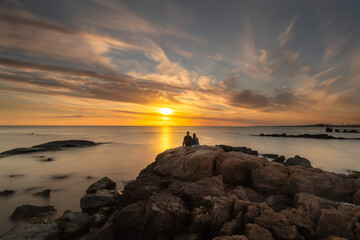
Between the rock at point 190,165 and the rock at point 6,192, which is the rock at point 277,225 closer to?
the rock at point 190,165

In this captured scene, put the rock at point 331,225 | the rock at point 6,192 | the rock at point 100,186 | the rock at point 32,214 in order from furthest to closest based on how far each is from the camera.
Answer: the rock at point 6,192
the rock at point 100,186
the rock at point 32,214
the rock at point 331,225

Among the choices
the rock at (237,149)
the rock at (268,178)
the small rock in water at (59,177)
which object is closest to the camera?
the rock at (268,178)

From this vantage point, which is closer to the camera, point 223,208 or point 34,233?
point 223,208

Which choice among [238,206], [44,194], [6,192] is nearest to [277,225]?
[238,206]

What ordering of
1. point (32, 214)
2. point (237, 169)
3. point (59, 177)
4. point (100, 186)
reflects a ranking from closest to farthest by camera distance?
point (237, 169) → point (32, 214) → point (100, 186) → point (59, 177)

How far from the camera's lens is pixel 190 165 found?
10477 mm

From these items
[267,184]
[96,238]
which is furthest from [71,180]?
[267,184]

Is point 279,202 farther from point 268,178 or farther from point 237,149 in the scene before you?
point 237,149

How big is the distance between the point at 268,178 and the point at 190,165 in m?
4.24

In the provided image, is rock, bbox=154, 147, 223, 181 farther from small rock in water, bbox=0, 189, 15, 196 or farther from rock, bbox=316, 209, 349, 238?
small rock in water, bbox=0, 189, 15, 196

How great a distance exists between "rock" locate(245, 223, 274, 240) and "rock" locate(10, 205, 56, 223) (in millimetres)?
10757

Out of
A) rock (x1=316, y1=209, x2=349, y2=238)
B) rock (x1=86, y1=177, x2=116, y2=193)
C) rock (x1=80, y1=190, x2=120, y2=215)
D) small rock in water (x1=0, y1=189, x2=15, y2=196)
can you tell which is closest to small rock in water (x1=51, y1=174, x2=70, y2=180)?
small rock in water (x1=0, y1=189, x2=15, y2=196)

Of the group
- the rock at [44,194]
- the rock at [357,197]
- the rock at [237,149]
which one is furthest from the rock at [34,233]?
the rock at [237,149]

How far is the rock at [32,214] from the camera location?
9.82 m
